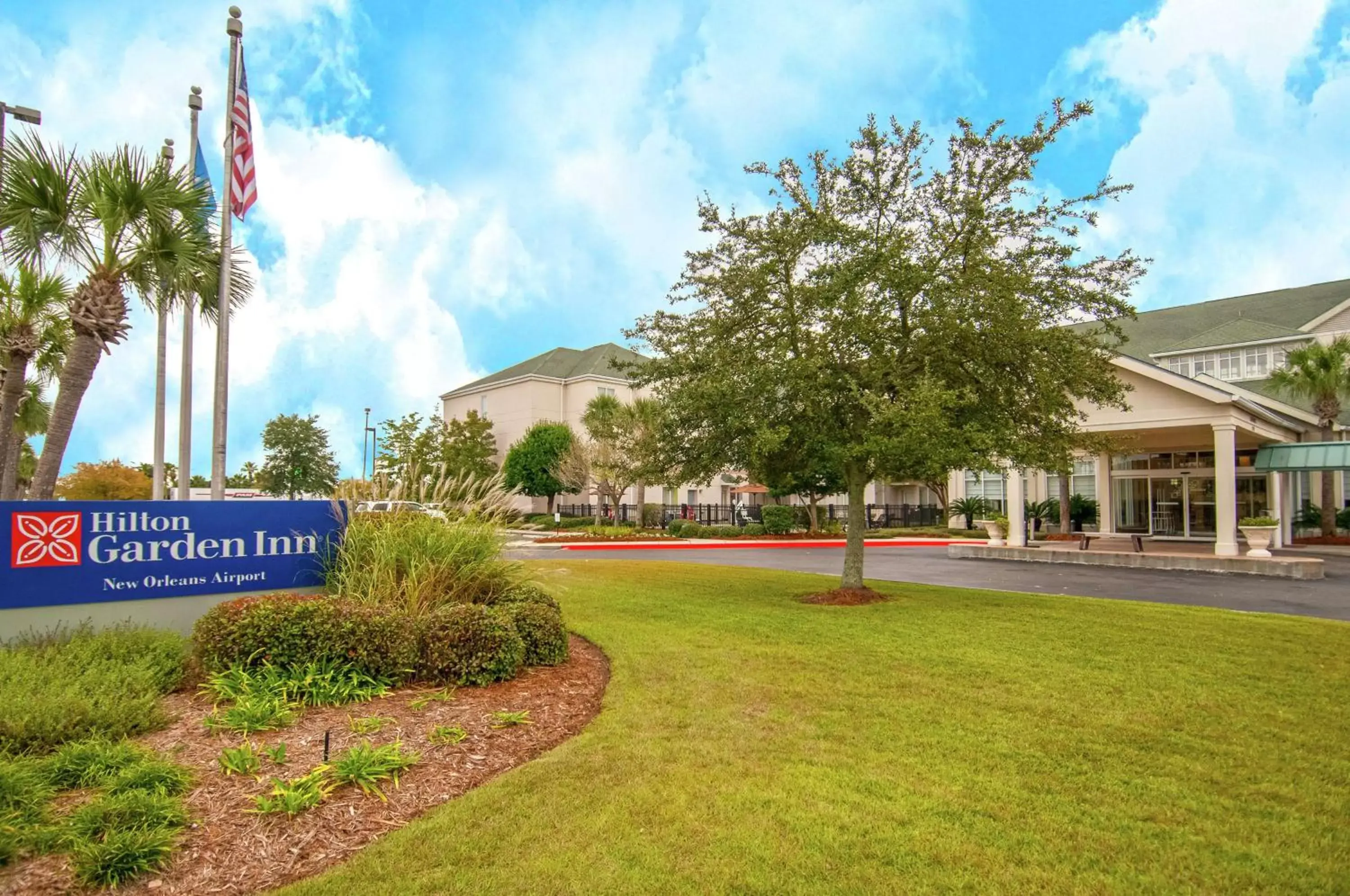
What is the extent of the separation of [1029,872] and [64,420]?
1352 cm

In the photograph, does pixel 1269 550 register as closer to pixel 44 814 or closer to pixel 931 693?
pixel 931 693

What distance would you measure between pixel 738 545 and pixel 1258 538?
1514 centimetres

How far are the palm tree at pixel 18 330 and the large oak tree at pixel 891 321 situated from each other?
11117 millimetres

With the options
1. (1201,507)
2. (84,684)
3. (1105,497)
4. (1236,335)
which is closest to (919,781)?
(84,684)

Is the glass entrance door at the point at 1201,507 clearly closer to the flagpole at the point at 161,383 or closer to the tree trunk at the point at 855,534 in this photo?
the tree trunk at the point at 855,534

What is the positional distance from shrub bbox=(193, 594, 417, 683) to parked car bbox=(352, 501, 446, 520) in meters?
1.82

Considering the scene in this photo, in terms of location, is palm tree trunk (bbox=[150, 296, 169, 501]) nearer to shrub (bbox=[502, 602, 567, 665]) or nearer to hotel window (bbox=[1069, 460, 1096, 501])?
shrub (bbox=[502, 602, 567, 665])

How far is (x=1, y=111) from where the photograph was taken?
1377cm

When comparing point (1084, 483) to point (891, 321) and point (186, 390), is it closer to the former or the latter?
point (891, 321)

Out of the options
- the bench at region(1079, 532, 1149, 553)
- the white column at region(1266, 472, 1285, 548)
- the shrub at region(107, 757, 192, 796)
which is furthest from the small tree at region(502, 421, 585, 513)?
the shrub at region(107, 757, 192, 796)

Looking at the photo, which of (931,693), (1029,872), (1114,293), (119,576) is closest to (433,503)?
(119,576)

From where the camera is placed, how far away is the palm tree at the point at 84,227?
1121cm

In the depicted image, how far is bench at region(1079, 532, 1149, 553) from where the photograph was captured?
765 inches

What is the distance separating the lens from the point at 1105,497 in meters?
27.2
